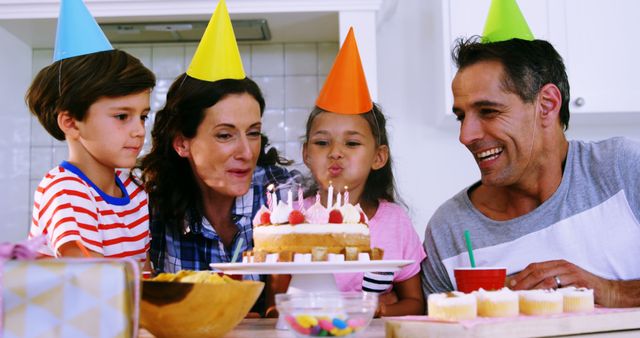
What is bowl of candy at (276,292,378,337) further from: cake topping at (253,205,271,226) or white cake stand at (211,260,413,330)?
cake topping at (253,205,271,226)

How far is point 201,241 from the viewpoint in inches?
67.9

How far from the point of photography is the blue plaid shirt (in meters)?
1.72

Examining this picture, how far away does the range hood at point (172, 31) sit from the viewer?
8.79 ft

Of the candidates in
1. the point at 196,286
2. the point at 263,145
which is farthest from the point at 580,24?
the point at 196,286

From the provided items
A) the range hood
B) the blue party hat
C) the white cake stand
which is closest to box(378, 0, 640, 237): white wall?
the range hood

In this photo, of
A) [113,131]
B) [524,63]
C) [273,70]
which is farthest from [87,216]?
[273,70]

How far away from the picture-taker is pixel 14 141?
2912mm

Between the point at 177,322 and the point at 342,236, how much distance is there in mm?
427

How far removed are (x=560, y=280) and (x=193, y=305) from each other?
0.79 m

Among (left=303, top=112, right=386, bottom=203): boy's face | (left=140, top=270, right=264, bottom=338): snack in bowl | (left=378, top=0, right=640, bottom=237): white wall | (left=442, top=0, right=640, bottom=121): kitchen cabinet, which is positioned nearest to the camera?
(left=140, top=270, right=264, bottom=338): snack in bowl

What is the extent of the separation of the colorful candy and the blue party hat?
3.00ft

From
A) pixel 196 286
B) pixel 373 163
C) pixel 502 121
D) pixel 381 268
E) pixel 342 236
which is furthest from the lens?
pixel 373 163

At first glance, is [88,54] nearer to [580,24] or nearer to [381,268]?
[381,268]

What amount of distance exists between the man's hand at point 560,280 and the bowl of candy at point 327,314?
24.1 inches
